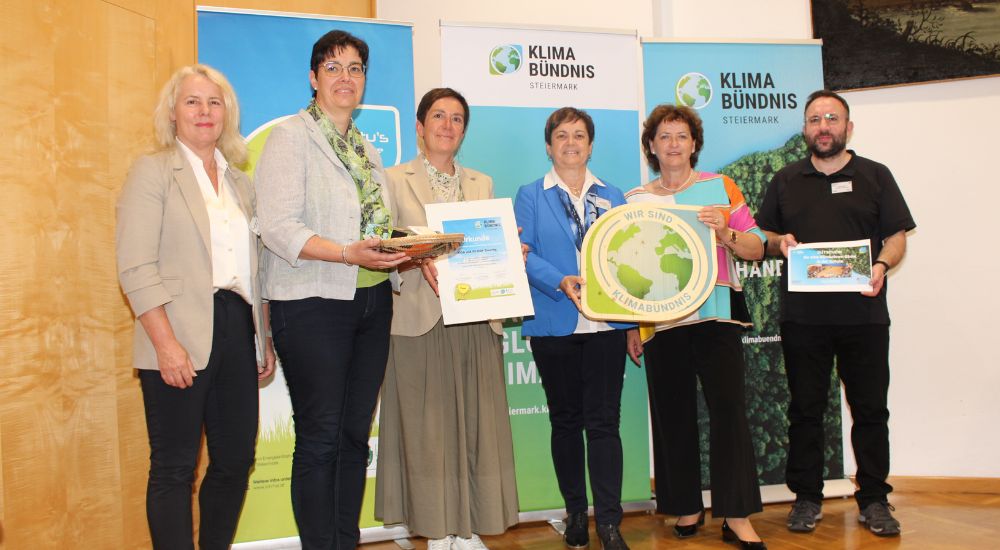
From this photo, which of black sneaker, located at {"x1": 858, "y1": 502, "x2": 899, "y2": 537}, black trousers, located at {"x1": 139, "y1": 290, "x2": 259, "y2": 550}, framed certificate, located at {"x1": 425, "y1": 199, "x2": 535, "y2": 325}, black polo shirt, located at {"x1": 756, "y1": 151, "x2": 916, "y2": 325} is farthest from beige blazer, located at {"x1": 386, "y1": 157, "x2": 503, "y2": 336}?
black sneaker, located at {"x1": 858, "y1": 502, "x2": 899, "y2": 537}

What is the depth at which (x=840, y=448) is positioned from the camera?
402cm

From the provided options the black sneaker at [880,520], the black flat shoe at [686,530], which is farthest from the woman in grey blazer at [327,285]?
the black sneaker at [880,520]

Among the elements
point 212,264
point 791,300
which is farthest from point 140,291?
point 791,300

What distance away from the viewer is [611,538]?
122 inches

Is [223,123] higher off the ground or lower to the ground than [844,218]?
higher

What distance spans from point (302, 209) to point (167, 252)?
0.44 m

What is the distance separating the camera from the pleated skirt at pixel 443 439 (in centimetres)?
301

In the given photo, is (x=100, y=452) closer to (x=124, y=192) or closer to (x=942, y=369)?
(x=124, y=192)

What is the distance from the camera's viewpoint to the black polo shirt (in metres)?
3.45

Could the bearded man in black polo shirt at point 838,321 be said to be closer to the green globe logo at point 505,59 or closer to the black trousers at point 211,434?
the green globe logo at point 505,59

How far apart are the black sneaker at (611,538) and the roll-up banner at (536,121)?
0.72m

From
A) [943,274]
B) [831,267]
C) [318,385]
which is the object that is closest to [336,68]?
[318,385]

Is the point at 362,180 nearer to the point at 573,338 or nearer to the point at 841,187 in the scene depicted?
the point at 573,338

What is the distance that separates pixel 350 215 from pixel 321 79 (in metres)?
0.51
